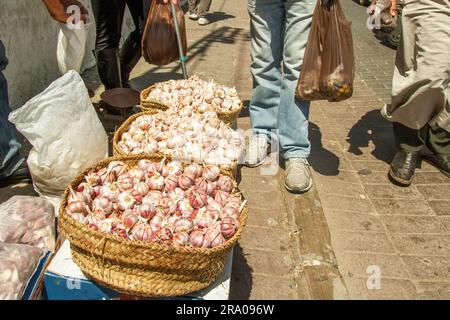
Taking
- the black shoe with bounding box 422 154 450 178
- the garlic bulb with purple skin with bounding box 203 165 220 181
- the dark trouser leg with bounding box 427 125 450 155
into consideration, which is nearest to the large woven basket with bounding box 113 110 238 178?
the garlic bulb with purple skin with bounding box 203 165 220 181

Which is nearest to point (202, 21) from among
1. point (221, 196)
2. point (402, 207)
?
point (402, 207)

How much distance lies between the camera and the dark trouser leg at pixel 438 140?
3.42 meters

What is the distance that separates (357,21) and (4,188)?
28.7ft

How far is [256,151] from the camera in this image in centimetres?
340

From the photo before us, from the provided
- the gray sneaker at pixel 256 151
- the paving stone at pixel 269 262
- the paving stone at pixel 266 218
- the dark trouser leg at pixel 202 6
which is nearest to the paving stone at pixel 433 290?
the paving stone at pixel 269 262

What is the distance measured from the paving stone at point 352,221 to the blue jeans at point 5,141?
221 cm

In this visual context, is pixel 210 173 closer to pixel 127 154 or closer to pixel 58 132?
pixel 127 154

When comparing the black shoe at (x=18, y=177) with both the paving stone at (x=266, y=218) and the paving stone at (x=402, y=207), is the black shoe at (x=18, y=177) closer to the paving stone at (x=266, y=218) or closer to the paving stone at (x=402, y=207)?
the paving stone at (x=266, y=218)

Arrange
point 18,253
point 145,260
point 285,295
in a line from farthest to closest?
1. point 285,295
2. point 18,253
3. point 145,260

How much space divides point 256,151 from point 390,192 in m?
1.08

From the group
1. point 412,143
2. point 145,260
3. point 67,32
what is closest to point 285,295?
point 145,260

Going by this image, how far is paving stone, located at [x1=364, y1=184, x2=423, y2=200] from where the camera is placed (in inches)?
127

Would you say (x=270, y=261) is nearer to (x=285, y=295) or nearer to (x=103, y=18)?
(x=285, y=295)

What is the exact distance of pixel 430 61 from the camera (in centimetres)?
293
